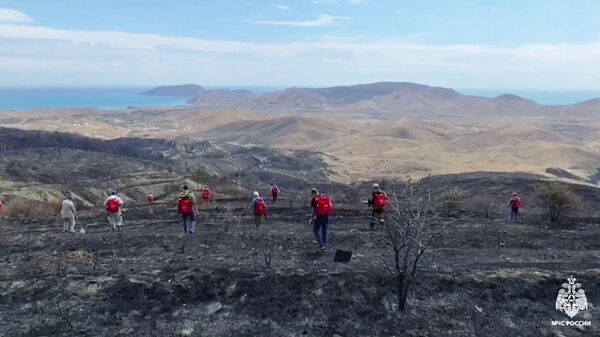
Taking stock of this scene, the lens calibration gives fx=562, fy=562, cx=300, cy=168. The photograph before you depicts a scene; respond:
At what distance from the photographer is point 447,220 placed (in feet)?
64.2

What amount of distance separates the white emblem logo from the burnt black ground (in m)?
0.17

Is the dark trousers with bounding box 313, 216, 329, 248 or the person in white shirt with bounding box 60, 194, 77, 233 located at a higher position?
the dark trousers with bounding box 313, 216, 329, 248

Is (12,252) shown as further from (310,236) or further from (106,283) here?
(310,236)

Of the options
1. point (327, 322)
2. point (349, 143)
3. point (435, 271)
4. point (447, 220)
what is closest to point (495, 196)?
point (447, 220)

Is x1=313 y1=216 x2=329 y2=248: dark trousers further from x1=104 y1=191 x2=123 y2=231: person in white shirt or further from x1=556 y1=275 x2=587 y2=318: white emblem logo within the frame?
x1=104 y1=191 x2=123 y2=231: person in white shirt

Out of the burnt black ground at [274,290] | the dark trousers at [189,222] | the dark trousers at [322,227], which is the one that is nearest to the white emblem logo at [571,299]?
the burnt black ground at [274,290]

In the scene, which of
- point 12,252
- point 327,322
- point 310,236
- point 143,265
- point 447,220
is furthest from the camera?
point 447,220

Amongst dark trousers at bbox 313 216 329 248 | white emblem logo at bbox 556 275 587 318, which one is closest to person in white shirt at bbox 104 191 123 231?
dark trousers at bbox 313 216 329 248

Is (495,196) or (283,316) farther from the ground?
(283,316)

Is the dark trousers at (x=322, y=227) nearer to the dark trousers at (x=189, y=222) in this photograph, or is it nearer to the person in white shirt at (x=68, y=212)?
the dark trousers at (x=189, y=222)

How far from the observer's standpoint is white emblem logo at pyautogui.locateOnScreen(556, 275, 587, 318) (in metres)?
10.4

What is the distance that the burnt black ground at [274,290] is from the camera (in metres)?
9.42

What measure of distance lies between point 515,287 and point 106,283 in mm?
7850

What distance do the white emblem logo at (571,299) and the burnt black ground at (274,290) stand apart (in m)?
0.17
